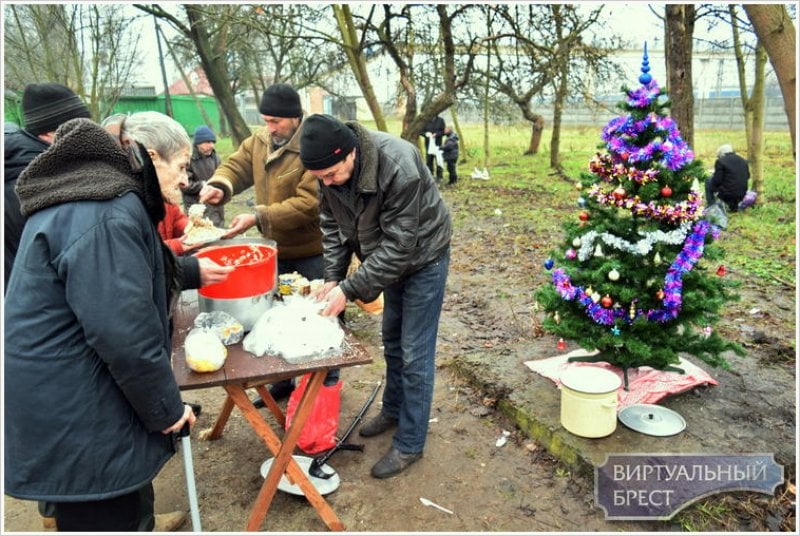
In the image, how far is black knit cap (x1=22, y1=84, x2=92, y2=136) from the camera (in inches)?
112

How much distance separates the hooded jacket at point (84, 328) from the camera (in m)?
1.50

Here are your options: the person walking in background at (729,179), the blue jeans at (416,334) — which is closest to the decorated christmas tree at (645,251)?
the blue jeans at (416,334)

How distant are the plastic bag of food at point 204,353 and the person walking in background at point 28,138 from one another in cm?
104

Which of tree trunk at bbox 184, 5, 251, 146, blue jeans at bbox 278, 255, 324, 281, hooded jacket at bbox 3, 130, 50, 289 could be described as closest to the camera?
hooded jacket at bbox 3, 130, 50, 289

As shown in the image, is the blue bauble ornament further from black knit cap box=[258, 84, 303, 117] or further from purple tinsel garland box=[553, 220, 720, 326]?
black knit cap box=[258, 84, 303, 117]

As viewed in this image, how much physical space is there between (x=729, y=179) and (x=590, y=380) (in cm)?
718

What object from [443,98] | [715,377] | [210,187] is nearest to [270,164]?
[210,187]

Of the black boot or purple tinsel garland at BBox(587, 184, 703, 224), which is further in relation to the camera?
the black boot

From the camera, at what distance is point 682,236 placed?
2.89 metres

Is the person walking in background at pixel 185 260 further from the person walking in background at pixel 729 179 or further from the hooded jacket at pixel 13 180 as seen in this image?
the person walking in background at pixel 729 179

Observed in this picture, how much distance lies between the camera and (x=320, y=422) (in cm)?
294

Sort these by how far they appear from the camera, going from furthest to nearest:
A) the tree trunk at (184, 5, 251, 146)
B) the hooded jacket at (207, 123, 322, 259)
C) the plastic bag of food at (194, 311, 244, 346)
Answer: the tree trunk at (184, 5, 251, 146) → the hooded jacket at (207, 123, 322, 259) → the plastic bag of food at (194, 311, 244, 346)

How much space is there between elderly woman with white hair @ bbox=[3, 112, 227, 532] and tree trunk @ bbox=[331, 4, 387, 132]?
22.5ft

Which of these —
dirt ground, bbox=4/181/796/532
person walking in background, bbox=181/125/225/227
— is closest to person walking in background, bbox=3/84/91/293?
dirt ground, bbox=4/181/796/532
